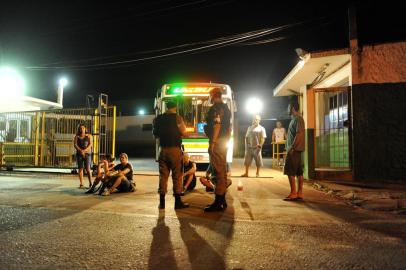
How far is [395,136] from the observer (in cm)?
840

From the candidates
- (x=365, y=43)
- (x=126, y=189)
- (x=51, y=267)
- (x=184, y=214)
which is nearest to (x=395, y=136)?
(x=365, y=43)

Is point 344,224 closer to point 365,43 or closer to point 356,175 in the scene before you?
point 356,175

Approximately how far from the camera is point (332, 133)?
1184cm

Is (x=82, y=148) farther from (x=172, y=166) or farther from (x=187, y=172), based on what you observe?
(x=172, y=166)

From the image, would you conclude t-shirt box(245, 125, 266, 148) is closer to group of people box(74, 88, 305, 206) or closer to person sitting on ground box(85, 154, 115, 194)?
group of people box(74, 88, 305, 206)

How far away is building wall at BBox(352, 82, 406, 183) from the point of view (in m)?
8.38

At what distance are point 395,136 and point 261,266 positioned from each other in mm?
7078

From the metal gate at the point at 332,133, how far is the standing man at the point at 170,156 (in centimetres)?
536

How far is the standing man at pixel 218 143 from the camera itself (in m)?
5.41

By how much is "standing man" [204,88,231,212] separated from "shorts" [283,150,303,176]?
5.13 feet

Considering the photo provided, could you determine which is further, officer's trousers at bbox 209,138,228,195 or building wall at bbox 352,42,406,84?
building wall at bbox 352,42,406,84

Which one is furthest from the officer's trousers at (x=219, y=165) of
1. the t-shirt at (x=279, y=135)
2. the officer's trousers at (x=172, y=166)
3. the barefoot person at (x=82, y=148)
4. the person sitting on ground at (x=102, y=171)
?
the t-shirt at (x=279, y=135)

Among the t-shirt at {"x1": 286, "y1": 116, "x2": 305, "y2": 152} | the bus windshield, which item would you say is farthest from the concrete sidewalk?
the bus windshield

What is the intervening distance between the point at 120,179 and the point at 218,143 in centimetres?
303
